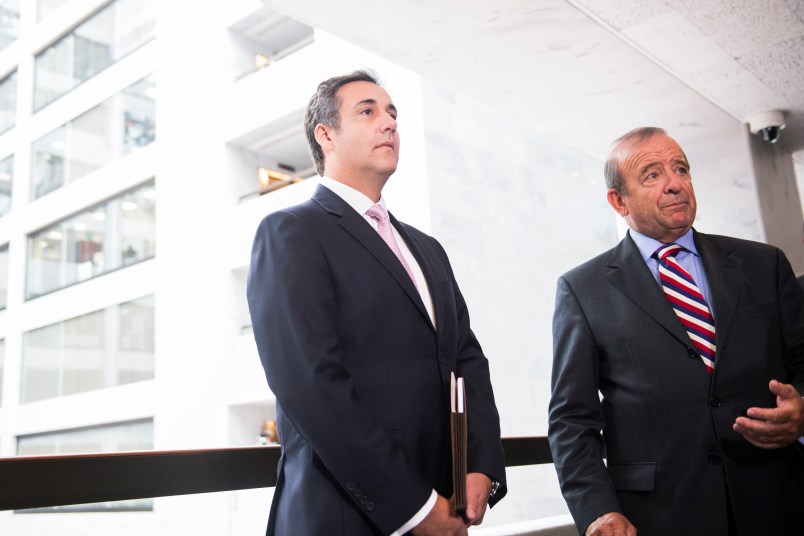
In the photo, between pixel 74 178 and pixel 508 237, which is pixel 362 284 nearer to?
pixel 508 237

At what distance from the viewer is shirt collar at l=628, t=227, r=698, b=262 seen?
2162 mm

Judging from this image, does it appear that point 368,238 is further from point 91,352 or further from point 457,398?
point 91,352

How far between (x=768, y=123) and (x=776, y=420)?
3531 millimetres

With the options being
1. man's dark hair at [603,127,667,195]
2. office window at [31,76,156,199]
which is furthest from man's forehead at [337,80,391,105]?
office window at [31,76,156,199]

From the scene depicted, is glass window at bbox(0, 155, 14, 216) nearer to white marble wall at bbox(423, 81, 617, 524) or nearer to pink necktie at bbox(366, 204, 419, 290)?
white marble wall at bbox(423, 81, 617, 524)

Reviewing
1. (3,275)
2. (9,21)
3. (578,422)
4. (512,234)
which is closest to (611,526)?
(578,422)

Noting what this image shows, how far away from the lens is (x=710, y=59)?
13.3ft

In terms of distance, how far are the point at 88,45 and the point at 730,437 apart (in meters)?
19.1

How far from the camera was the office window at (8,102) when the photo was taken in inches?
810

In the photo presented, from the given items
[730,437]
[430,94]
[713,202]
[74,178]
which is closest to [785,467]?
[730,437]

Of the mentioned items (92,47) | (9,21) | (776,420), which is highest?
(9,21)

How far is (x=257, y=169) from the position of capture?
1423 cm

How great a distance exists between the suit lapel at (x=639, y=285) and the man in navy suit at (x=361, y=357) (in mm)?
489

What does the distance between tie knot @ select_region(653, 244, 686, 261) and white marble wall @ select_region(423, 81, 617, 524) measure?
7.68 metres
